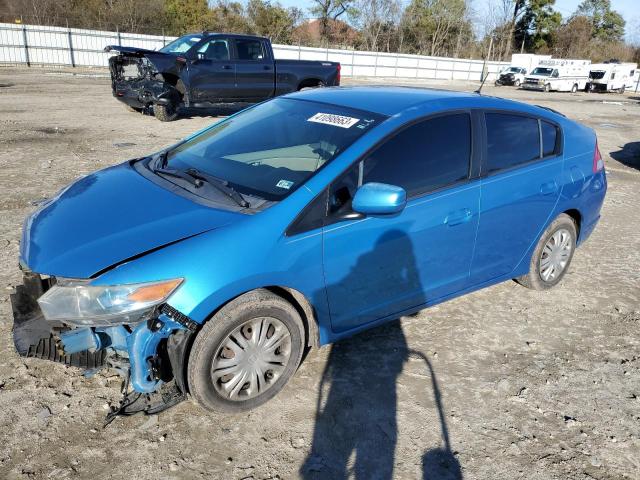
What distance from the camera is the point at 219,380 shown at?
2.74 meters

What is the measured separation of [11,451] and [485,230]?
3.08 meters

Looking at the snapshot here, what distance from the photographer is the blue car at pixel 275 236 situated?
2.54 m

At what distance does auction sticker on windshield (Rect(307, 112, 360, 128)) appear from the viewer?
3.30 metres

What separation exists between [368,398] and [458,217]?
4.26ft

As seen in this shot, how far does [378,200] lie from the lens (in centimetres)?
285

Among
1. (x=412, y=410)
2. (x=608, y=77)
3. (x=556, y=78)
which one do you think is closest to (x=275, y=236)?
(x=412, y=410)

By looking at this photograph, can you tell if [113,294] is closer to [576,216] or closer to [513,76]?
[576,216]

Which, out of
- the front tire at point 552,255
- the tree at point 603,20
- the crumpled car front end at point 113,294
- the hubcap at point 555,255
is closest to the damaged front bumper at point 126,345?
the crumpled car front end at point 113,294

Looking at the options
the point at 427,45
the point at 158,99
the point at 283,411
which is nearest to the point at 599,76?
the point at 427,45

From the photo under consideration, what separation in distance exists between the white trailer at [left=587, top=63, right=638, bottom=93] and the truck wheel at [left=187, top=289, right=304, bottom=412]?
4107 cm

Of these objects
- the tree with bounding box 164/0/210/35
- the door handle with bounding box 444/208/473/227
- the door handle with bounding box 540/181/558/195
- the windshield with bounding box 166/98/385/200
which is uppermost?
the tree with bounding box 164/0/210/35

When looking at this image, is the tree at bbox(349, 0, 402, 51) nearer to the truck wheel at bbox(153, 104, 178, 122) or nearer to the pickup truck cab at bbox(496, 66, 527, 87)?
the pickup truck cab at bbox(496, 66, 527, 87)

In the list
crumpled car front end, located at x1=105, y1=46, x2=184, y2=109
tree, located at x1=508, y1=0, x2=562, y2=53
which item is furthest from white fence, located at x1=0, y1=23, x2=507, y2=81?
tree, located at x1=508, y1=0, x2=562, y2=53

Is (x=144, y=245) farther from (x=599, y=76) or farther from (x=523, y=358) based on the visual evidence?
(x=599, y=76)
